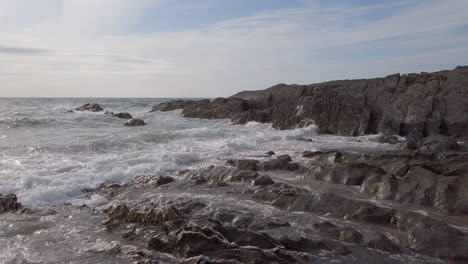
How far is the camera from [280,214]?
328 inches

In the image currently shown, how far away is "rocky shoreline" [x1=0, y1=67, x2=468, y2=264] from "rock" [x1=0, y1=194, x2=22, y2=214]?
0.13 feet

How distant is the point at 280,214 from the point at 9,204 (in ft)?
19.0

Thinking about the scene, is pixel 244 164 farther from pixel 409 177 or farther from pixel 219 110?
pixel 219 110

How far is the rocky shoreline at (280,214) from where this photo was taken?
20.6ft

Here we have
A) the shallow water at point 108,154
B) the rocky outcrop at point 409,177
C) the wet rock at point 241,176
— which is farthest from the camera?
the wet rock at point 241,176

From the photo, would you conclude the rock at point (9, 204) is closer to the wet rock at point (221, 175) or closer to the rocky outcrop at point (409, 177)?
the wet rock at point (221, 175)

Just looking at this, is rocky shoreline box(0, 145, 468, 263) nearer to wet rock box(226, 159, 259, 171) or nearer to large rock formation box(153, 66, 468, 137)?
wet rock box(226, 159, 259, 171)

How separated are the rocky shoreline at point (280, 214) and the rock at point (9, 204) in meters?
0.04

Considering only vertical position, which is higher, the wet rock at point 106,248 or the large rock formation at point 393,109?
the large rock formation at point 393,109

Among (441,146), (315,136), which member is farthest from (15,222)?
(315,136)

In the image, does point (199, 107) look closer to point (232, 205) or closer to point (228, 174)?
point (228, 174)

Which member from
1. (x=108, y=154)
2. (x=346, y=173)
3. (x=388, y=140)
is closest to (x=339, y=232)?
(x=346, y=173)

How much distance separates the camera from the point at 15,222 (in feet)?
25.8

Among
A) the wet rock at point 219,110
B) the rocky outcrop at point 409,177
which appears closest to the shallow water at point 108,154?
the rocky outcrop at point 409,177
